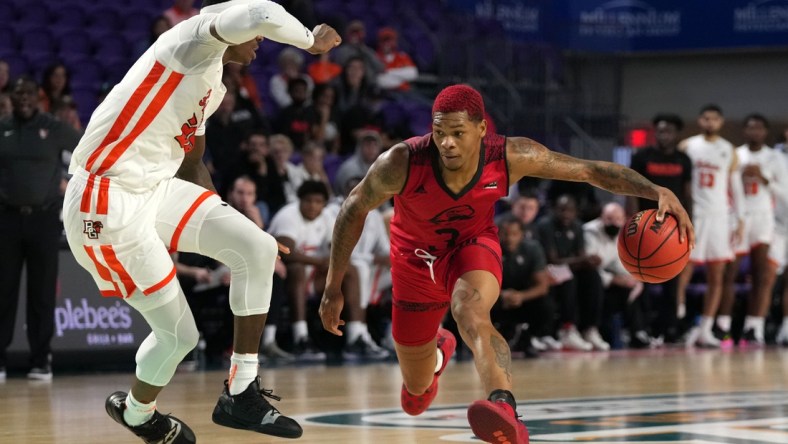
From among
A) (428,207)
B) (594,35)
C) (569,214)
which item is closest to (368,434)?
(428,207)

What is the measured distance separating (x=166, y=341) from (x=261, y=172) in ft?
22.1

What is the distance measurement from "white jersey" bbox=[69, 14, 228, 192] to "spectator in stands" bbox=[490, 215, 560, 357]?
6.93 meters

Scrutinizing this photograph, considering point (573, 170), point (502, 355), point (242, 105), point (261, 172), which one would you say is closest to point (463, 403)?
point (573, 170)

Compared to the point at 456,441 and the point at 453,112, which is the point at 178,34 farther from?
the point at 456,441

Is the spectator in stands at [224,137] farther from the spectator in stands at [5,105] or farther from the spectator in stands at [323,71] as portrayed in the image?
the spectator in stands at [323,71]

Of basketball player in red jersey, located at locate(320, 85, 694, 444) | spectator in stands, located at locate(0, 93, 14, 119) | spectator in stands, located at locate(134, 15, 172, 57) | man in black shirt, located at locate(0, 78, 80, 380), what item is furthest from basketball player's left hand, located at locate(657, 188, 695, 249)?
spectator in stands, located at locate(134, 15, 172, 57)

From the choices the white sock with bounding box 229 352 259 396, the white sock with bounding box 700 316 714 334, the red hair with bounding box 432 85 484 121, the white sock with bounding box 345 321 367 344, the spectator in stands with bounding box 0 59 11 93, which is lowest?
the white sock with bounding box 700 316 714 334

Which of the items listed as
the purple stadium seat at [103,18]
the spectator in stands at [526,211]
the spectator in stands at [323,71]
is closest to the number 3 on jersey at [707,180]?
the spectator in stands at [526,211]

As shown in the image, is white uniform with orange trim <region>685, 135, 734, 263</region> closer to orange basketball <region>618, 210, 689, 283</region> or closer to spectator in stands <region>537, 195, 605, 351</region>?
spectator in stands <region>537, 195, 605, 351</region>

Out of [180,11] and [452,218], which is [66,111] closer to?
[180,11]

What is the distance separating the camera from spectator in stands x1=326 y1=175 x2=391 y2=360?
11.9 metres

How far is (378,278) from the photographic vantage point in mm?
12281

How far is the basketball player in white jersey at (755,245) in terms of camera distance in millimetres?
14156

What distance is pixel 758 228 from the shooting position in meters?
14.3
